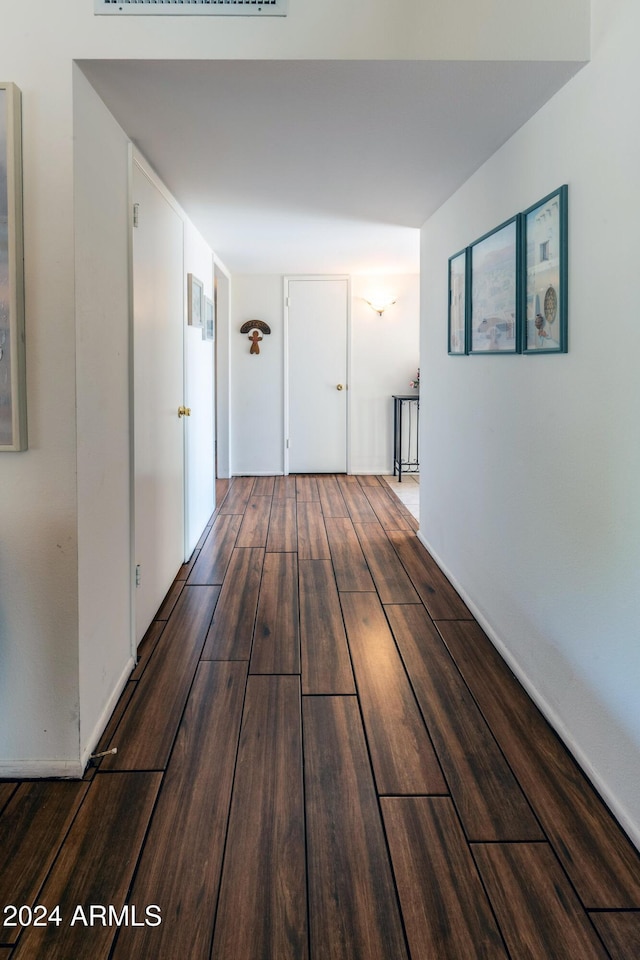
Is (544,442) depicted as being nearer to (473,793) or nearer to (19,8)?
(473,793)

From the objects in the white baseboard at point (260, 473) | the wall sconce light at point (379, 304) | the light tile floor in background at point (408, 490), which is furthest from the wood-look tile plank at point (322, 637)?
the wall sconce light at point (379, 304)

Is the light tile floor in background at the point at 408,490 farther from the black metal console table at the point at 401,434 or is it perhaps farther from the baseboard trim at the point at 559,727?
the baseboard trim at the point at 559,727

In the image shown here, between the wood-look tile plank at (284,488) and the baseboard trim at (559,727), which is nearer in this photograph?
the baseboard trim at (559,727)

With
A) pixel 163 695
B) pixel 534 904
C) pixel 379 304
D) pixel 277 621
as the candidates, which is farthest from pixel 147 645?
pixel 379 304

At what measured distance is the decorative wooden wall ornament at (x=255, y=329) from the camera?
6895 mm

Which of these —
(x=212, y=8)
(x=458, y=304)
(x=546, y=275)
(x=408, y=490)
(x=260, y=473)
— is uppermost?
(x=212, y=8)

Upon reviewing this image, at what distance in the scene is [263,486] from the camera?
6527 mm

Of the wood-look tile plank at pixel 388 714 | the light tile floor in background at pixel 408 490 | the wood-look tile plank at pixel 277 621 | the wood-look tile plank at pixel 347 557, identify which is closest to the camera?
the wood-look tile plank at pixel 388 714

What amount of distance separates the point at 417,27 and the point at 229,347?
16.7 feet

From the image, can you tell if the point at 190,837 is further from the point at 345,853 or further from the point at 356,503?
the point at 356,503

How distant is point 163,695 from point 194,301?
2.55 metres

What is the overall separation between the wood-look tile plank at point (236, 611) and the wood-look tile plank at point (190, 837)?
0.37 meters

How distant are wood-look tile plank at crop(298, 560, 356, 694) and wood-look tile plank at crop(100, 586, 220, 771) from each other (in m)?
0.45

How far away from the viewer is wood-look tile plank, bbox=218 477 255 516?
550 centimetres
